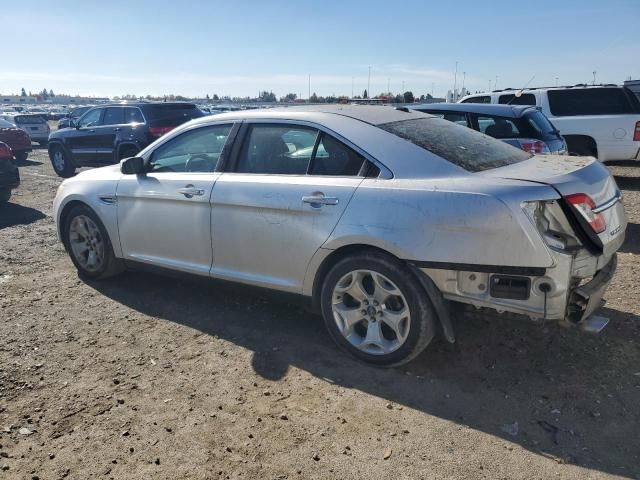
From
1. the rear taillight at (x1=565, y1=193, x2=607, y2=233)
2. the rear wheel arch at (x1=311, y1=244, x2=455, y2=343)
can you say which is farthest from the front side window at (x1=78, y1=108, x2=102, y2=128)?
the rear taillight at (x1=565, y1=193, x2=607, y2=233)

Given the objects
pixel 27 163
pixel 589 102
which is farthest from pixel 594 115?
pixel 27 163

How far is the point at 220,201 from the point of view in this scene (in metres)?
3.99

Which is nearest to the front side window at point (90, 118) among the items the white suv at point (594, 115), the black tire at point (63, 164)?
the black tire at point (63, 164)

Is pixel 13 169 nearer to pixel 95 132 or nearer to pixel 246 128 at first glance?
pixel 95 132

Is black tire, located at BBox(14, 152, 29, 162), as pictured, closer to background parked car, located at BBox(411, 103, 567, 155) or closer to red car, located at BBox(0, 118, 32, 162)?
red car, located at BBox(0, 118, 32, 162)

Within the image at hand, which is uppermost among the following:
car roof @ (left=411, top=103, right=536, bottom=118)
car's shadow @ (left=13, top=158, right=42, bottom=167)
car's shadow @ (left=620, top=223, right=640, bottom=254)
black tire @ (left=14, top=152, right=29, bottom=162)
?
car roof @ (left=411, top=103, right=536, bottom=118)

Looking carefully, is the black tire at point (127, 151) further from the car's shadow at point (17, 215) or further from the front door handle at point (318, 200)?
the front door handle at point (318, 200)

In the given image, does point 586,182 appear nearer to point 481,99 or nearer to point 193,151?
point 193,151

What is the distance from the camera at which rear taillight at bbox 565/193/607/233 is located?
9.83ft

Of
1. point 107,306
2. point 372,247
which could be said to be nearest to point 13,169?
point 107,306

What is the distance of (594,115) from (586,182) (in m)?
8.61

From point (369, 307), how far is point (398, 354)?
35 centimetres

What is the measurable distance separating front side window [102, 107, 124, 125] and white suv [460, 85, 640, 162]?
8.31 meters

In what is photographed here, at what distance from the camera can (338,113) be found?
12.6 ft
